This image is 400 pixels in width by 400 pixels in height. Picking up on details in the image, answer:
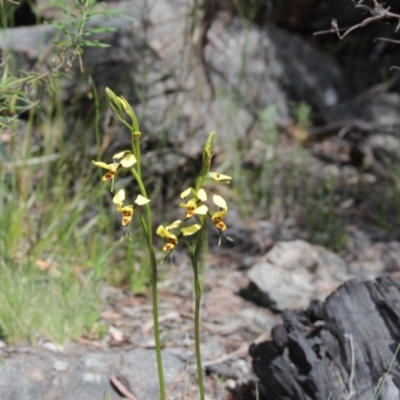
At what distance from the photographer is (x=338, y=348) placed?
8.06 ft

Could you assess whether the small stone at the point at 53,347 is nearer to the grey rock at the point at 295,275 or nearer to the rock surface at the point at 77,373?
the rock surface at the point at 77,373

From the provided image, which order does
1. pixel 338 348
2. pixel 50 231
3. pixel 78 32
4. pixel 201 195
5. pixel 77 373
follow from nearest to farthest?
pixel 201 195, pixel 78 32, pixel 338 348, pixel 77 373, pixel 50 231

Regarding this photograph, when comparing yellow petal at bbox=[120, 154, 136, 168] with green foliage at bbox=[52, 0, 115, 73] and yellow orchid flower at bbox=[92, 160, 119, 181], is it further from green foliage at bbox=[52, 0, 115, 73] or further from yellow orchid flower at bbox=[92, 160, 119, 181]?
green foliage at bbox=[52, 0, 115, 73]

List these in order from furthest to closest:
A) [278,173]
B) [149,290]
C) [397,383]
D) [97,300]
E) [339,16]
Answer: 1. [339,16]
2. [278,173]
3. [149,290]
4. [97,300]
5. [397,383]

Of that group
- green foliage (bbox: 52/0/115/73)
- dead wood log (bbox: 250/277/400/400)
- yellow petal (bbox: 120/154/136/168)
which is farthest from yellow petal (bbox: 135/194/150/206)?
dead wood log (bbox: 250/277/400/400)

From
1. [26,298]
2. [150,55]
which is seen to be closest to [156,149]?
[150,55]

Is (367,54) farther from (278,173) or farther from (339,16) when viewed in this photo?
(278,173)

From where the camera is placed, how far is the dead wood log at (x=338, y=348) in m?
2.36

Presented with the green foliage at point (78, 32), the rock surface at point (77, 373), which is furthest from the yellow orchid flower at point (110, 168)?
the rock surface at point (77, 373)

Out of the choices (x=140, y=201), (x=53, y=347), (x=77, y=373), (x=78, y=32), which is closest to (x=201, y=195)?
(x=140, y=201)

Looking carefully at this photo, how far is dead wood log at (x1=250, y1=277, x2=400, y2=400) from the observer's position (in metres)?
2.36

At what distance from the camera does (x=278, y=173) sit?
16.0 feet

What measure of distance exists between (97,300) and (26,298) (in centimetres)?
37

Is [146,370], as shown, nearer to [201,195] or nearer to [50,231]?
[50,231]
